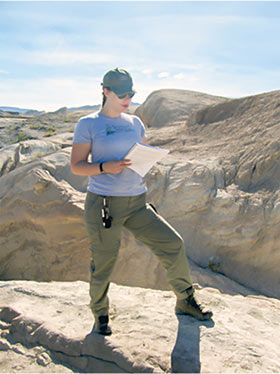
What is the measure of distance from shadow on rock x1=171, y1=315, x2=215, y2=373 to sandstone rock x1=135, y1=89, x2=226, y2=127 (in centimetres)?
1113

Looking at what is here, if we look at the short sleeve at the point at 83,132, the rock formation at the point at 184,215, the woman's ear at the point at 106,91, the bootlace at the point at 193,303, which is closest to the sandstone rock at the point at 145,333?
the bootlace at the point at 193,303

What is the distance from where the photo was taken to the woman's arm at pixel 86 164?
2.40 metres

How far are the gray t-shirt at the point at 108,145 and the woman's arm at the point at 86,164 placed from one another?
0.16 ft

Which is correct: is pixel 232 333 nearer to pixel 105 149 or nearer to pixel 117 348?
pixel 117 348

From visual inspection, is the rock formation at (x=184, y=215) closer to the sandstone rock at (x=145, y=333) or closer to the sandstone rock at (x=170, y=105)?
the sandstone rock at (x=145, y=333)

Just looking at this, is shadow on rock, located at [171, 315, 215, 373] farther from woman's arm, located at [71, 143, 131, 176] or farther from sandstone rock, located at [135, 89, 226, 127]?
sandstone rock, located at [135, 89, 226, 127]


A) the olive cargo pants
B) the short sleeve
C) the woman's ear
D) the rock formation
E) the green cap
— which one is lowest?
the rock formation

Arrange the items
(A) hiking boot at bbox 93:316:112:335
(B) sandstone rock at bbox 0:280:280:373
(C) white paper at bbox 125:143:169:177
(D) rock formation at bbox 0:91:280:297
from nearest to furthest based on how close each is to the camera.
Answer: (C) white paper at bbox 125:143:169:177 → (B) sandstone rock at bbox 0:280:280:373 → (A) hiking boot at bbox 93:316:112:335 → (D) rock formation at bbox 0:91:280:297

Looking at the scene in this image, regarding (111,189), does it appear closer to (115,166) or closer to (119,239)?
(115,166)

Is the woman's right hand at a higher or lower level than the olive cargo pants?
higher

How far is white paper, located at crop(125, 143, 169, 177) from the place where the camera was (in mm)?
2354

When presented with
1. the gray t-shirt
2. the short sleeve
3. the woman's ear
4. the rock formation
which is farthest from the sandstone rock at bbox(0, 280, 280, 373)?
the rock formation

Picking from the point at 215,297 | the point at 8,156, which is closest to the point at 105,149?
the point at 215,297

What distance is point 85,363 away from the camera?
2553 mm
